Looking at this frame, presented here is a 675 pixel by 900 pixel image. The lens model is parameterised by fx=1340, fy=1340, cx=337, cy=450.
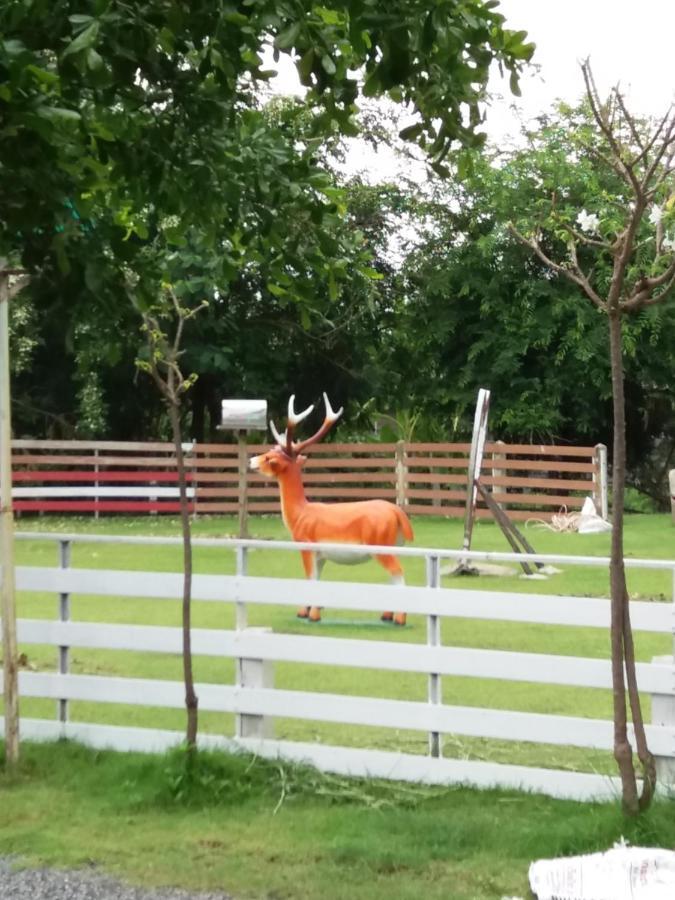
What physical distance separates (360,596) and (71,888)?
6.01 feet

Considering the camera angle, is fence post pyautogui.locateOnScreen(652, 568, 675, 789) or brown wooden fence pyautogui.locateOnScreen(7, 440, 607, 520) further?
brown wooden fence pyautogui.locateOnScreen(7, 440, 607, 520)

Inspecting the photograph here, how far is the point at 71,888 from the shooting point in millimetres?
4328

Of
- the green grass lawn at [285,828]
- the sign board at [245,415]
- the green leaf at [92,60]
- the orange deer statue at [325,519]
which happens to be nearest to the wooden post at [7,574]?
the green grass lawn at [285,828]

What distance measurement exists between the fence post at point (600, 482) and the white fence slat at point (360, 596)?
46.4 feet

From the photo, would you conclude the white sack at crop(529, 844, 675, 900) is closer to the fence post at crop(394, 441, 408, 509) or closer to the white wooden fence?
the white wooden fence

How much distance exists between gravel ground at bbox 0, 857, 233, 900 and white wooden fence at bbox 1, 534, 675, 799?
4.49ft

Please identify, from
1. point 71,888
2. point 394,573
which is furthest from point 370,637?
point 71,888

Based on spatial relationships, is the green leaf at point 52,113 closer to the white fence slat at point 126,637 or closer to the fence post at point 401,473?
the white fence slat at point 126,637

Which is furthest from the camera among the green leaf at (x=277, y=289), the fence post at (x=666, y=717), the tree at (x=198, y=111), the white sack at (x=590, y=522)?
the white sack at (x=590, y=522)

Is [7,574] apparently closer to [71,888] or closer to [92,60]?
[71,888]

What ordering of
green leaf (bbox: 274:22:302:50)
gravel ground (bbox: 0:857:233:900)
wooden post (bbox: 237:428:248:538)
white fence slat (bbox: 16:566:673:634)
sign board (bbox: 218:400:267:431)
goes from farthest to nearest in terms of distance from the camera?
wooden post (bbox: 237:428:248:538)
sign board (bbox: 218:400:267:431)
white fence slat (bbox: 16:566:673:634)
gravel ground (bbox: 0:857:233:900)
green leaf (bbox: 274:22:302:50)

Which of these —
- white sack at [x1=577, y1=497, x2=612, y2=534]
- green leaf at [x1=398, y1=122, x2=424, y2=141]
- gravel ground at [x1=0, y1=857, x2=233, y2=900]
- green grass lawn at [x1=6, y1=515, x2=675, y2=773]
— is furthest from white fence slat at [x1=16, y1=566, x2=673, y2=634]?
white sack at [x1=577, y1=497, x2=612, y2=534]

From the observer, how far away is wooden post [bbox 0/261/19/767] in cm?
584

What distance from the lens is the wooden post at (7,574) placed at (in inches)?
230
